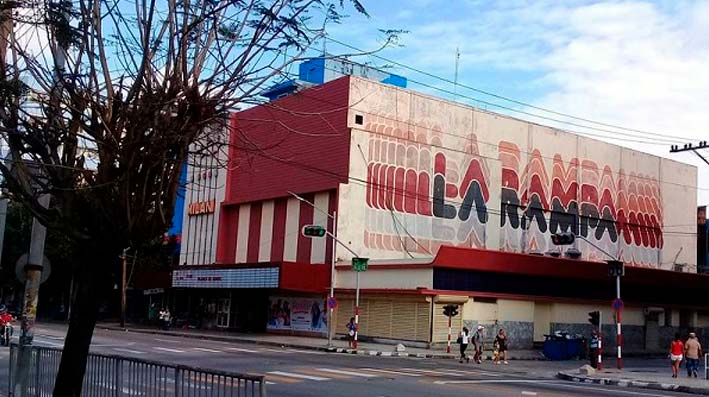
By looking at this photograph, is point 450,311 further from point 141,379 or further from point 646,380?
point 141,379

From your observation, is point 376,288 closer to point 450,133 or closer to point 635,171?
point 450,133

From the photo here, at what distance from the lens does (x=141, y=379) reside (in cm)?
1035

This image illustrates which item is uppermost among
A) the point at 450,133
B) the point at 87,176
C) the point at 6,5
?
the point at 450,133

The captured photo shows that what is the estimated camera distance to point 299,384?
20.4 metres

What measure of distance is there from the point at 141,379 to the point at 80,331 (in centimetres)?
203

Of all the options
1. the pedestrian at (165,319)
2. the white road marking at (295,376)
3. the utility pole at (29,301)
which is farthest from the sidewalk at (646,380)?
the pedestrian at (165,319)

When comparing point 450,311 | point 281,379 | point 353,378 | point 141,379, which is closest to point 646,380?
point 353,378

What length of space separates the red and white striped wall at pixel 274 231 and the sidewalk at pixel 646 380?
66.0 feet

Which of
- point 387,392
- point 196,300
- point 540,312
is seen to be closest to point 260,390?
point 387,392

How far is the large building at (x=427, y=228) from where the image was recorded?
4678cm

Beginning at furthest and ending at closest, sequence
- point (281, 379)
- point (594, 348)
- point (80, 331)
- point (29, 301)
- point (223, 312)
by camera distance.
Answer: point (223, 312), point (594, 348), point (281, 379), point (29, 301), point (80, 331)

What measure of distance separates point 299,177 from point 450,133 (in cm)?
1008

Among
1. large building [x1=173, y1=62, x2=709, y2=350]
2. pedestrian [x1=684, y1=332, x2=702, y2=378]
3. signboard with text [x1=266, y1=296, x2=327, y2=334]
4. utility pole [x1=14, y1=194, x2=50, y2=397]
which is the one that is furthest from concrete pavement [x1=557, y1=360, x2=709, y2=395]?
utility pole [x1=14, y1=194, x2=50, y2=397]

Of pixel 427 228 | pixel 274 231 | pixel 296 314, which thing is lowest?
pixel 296 314
